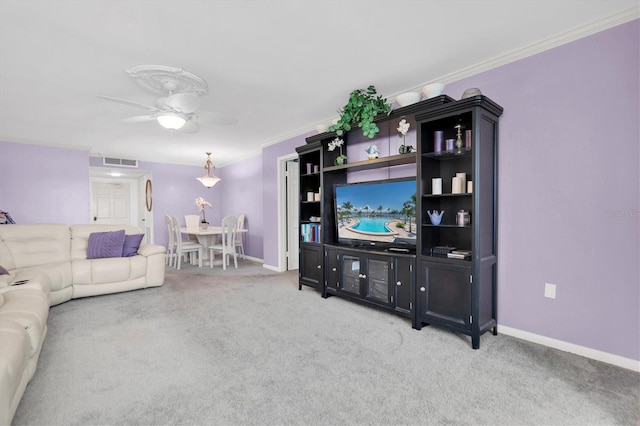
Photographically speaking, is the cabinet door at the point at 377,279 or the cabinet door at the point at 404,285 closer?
the cabinet door at the point at 404,285

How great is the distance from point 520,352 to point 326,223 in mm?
2293

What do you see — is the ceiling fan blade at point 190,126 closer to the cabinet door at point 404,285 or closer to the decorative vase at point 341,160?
the decorative vase at point 341,160

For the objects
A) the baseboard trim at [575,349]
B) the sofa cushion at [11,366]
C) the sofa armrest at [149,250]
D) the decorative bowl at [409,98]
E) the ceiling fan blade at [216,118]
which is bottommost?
the baseboard trim at [575,349]

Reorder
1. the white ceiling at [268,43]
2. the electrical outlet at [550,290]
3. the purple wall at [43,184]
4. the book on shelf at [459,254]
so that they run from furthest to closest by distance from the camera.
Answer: the purple wall at [43,184], the book on shelf at [459,254], the electrical outlet at [550,290], the white ceiling at [268,43]

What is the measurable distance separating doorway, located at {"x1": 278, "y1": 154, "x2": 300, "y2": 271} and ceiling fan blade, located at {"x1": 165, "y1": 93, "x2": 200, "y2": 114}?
8.57 feet

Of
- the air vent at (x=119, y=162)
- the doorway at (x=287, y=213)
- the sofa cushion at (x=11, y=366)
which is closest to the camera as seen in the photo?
the sofa cushion at (x=11, y=366)

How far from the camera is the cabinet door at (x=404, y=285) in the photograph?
2.91 metres

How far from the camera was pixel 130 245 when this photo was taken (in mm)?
4375

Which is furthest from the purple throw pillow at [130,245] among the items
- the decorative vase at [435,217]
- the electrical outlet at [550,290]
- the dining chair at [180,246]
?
the electrical outlet at [550,290]

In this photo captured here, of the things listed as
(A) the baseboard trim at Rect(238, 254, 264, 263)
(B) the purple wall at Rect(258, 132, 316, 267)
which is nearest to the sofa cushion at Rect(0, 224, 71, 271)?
(B) the purple wall at Rect(258, 132, 316, 267)

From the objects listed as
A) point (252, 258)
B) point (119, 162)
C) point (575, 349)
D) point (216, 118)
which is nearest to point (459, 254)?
point (575, 349)

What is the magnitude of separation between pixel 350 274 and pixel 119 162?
624 cm

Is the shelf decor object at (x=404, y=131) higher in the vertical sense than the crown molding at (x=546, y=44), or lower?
lower

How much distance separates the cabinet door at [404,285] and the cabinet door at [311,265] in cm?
115
